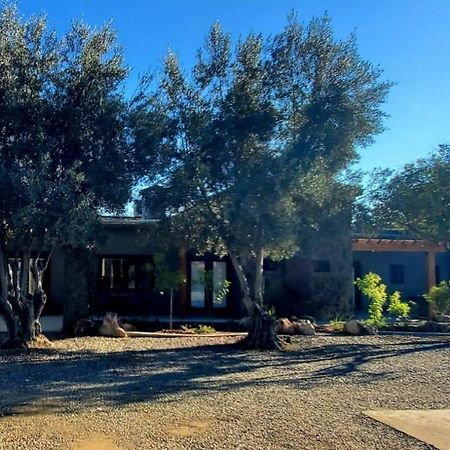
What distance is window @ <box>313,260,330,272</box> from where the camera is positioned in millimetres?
20812

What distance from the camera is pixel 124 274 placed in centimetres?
2114

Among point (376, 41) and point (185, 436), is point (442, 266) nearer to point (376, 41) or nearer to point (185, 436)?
point (376, 41)

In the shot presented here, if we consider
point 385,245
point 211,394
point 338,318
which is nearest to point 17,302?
point 211,394

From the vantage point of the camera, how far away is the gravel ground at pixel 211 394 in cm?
601

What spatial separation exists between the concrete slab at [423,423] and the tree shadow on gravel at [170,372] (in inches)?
73.9

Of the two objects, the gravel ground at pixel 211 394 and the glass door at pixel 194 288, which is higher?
the glass door at pixel 194 288

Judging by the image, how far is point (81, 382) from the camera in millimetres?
9109

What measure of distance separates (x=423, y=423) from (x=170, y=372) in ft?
15.7

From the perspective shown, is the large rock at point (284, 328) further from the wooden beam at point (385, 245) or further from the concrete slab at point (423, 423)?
the concrete slab at point (423, 423)

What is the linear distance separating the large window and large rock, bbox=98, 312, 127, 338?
5613 millimetres

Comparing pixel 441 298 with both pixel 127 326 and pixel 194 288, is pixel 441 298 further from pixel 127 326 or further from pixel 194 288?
pixel 127 326

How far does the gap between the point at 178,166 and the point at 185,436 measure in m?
7.08

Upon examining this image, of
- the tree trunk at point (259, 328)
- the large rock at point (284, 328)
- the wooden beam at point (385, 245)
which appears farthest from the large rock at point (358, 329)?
the wooden beam at point (385, 245)

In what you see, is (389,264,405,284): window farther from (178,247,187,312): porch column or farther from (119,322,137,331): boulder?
(119,322,137,331): boulder
